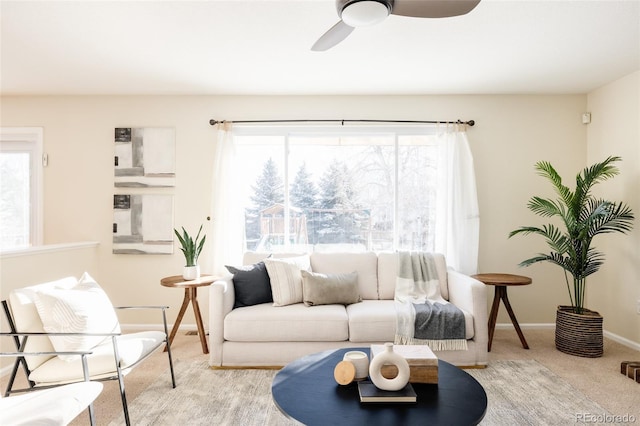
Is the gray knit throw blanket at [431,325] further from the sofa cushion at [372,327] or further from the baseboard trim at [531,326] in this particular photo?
the baseboard trim at [531,326]

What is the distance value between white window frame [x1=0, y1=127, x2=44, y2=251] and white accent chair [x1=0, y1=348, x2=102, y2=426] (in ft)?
10.2

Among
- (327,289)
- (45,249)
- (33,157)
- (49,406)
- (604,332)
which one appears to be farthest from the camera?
(33,157)

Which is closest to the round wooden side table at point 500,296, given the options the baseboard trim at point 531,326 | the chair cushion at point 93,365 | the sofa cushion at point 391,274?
the sofa cushion at point 391,274

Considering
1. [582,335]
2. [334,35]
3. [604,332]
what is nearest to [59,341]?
→ [334,35]

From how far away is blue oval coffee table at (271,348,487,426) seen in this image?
62.7 inches

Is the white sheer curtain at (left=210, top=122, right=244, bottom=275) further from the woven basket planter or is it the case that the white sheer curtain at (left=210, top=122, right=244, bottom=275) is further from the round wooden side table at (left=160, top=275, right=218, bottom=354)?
the woven basket planter

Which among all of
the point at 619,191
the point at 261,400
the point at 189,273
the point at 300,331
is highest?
the point at 619,191

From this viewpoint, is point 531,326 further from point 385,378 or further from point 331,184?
point 385,378

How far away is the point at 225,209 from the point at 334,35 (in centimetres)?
242

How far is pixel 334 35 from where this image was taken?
2.16 metres

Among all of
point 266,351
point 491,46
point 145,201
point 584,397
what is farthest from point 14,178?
point 584,397

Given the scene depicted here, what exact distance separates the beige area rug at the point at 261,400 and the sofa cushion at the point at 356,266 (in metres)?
1.04

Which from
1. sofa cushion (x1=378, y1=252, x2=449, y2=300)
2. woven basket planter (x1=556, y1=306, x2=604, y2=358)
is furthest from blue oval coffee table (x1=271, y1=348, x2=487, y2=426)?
woven basket planter (x1=556, y1=306, x2=604, y2=358)

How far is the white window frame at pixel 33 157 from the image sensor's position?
14.0 ft
